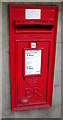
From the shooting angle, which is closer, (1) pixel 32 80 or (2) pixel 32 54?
(2) pixel 32 54

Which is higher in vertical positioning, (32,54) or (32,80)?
(32,54)

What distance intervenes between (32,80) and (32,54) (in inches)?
19.2

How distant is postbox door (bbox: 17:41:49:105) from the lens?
2.73 metres

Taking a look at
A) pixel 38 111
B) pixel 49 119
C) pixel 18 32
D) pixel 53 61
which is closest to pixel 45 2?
pixel 18 32

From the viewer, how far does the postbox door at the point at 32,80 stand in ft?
8.97

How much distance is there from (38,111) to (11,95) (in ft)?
2.32

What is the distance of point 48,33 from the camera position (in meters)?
2.72

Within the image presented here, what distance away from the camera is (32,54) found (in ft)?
9.04

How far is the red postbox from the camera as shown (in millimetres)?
2602

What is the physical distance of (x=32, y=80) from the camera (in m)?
2.87

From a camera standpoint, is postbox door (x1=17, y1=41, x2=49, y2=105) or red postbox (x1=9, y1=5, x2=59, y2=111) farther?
postbox door (x1=17, y1=41, x2=49, y2=105)

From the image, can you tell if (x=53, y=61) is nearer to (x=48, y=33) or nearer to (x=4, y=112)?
(x=48, y=33)

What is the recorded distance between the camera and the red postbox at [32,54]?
260cm

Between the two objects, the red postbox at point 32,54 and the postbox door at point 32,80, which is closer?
the red postbox at point 32,54
